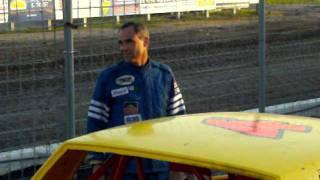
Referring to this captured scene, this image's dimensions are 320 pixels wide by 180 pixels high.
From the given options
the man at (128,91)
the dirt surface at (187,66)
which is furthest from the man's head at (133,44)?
the dirt surface at (187,66)

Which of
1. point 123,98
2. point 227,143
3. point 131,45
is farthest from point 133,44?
point 227,143

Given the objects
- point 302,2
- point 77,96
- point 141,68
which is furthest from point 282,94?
point 141,68

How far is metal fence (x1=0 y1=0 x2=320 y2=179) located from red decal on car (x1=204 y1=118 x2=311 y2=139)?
256 centimetres

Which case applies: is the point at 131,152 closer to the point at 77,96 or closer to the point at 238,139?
the point at 238,139

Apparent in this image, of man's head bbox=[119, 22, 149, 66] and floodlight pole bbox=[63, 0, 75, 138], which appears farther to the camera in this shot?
floodlight pole bbox=[63, 0, 75, 138]

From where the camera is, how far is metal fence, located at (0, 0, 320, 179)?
6672 mm

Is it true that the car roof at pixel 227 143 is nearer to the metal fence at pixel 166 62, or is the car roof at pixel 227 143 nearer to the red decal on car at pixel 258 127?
the red decal on car at pixel 258 127

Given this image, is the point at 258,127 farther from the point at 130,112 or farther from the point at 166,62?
the point at 166,62

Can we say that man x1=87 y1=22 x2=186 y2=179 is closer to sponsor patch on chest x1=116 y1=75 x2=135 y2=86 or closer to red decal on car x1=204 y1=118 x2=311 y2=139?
sponsor patch on chest x1=116 y1=75 x2=135 y2=86

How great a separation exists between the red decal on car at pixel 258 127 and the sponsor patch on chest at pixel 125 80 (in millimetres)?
1061

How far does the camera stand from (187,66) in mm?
8672

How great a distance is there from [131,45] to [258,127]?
1.42 m

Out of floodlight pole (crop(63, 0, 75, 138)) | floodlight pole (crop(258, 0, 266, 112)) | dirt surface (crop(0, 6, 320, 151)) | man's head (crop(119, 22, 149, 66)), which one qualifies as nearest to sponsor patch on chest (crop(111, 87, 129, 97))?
man's head (crop(119, 22, 149, 66))

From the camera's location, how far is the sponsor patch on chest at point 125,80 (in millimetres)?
4777
